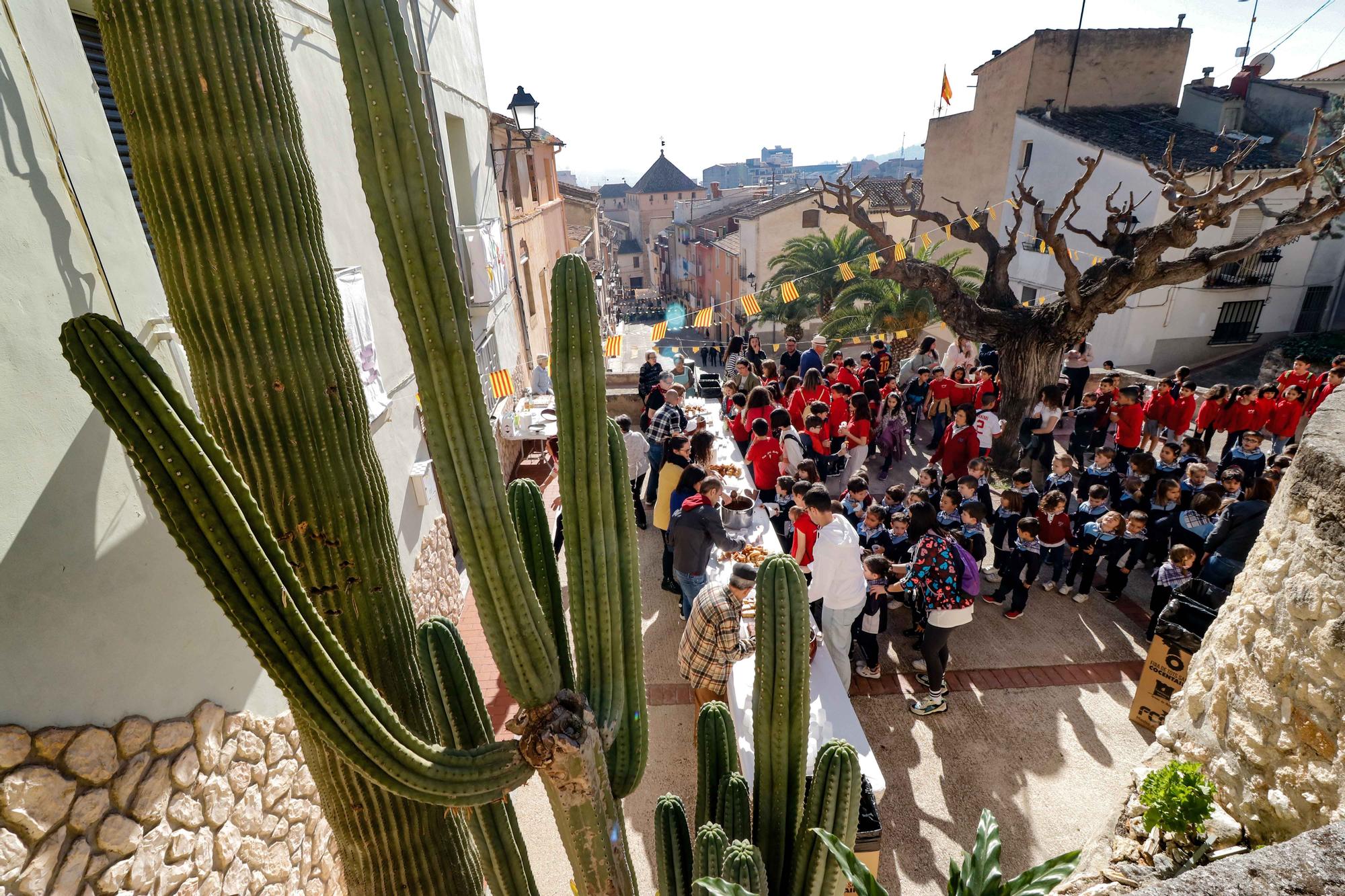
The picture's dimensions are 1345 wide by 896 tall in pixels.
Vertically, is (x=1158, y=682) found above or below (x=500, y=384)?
below

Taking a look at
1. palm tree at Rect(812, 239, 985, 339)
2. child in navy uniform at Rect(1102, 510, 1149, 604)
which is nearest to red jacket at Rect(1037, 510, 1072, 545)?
child in navy uniform at Rect(1102, 510, 1149, 604)

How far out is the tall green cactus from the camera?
2906 mm

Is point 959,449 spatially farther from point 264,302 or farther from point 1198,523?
point 264,302

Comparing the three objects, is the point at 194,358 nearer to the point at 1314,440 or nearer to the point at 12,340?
the point at 12,340

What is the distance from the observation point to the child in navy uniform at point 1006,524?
7.06m

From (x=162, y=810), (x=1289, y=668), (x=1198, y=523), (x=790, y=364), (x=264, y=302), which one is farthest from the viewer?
(x=790, y=364)

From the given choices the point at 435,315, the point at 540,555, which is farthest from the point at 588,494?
the point at 435,315

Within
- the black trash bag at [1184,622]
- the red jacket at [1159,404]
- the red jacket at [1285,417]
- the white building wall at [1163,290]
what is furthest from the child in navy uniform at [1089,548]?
the white building wall at [1163,290]

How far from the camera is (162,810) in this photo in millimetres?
3016

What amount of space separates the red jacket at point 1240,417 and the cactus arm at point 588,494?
1072 cm

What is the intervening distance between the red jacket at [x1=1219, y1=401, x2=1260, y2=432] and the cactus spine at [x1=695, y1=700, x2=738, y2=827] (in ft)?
32.8

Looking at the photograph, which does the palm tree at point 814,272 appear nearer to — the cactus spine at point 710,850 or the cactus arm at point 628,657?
the cactus arm at point 628,657

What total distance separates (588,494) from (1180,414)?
11.3 meters

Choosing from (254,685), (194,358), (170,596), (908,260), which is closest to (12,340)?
(194,358)
